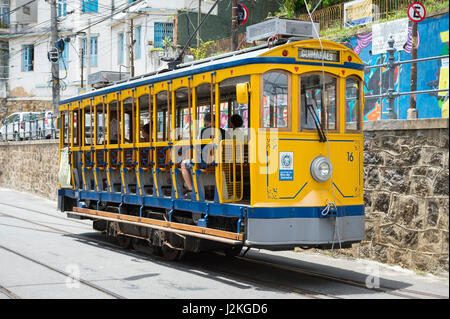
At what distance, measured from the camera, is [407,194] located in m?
10.6

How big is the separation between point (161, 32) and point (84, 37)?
9.67 m

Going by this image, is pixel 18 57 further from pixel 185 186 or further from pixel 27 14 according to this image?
pixel 185 186

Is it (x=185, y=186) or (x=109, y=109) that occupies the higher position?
(x=109, y=109)

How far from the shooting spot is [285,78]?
926 centimetres

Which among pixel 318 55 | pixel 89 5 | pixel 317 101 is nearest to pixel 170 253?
pixel 317 101

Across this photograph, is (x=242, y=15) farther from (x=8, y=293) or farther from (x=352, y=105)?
(x=8, y=293)

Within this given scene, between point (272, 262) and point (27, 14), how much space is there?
44.0m

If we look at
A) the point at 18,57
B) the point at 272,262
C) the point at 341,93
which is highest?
the point at 18,57

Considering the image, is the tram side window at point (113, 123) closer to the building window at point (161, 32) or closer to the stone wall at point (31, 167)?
the stone wall at point (31, 167)

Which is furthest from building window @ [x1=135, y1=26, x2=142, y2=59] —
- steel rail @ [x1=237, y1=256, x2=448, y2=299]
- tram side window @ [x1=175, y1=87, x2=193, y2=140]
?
steel rail @ [x1=237, y1=256, x2=448, y2=299]

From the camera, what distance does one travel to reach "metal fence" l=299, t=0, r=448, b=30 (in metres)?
22.6
